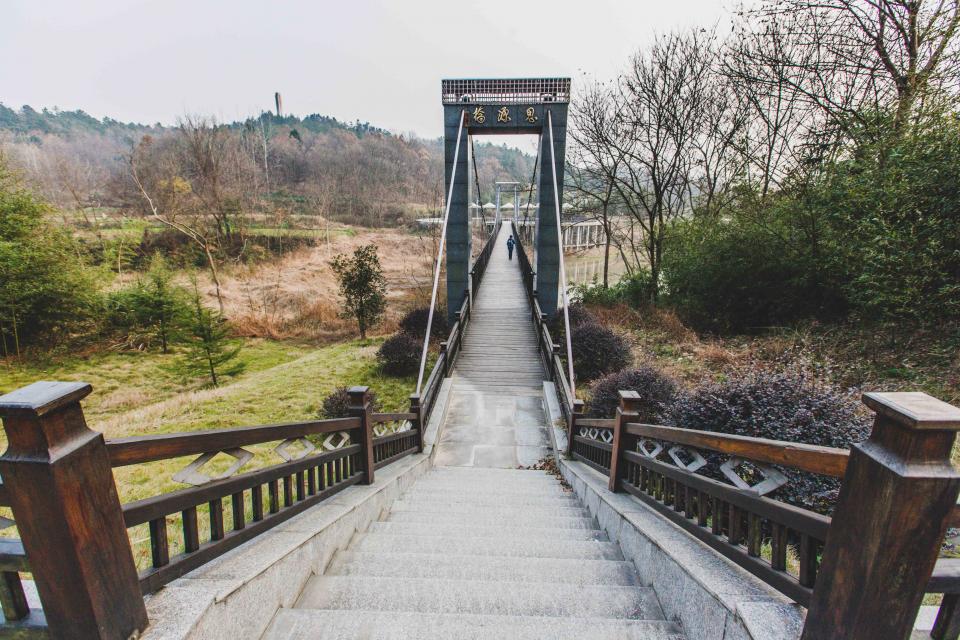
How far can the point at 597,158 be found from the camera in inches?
585

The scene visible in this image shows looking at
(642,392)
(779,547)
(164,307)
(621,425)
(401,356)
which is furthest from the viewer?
(164,307)

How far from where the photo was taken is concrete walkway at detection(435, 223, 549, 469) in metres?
6.33

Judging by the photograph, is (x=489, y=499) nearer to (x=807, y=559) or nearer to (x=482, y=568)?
(x=482, y=568)

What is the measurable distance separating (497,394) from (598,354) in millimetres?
2318

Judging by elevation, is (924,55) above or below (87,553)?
above

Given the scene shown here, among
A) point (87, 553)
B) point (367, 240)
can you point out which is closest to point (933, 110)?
point (87, 553)

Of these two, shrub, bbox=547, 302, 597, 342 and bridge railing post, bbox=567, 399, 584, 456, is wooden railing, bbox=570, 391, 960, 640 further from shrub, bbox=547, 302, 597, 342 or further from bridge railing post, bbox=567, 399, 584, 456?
shrub, bbox=547, 302, 597, 342

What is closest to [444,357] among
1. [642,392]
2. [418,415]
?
[418,415]

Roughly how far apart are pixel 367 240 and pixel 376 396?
26.4 metres

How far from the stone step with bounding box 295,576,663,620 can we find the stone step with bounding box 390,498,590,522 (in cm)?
146

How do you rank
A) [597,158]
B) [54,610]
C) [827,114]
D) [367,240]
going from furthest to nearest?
[367,240] → [597,158] → [827,114] → [54,610]

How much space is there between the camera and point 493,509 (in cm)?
379

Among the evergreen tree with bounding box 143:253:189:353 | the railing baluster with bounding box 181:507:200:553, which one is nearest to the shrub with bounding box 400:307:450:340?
the evergreen tree with bounding box 143:253:189:353

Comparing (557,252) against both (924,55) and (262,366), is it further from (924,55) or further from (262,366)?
(262,366)
